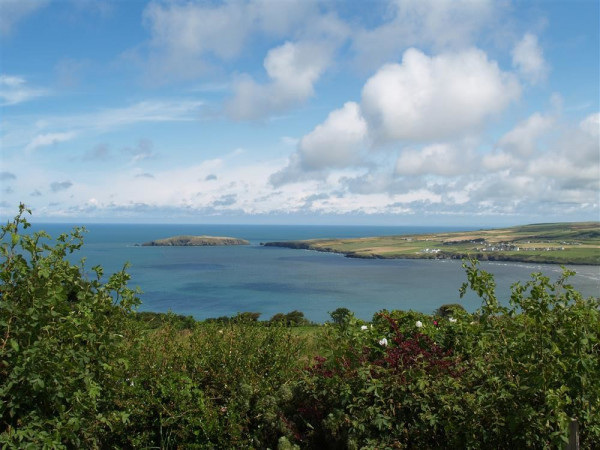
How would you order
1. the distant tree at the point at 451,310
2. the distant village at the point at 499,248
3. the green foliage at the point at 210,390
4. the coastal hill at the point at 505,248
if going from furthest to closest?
the distant village at the point at 499,248 < the coastal hill at the point at 505,248 < the distant tree at the point at 451,310 < the green foliage at the point at 210,390

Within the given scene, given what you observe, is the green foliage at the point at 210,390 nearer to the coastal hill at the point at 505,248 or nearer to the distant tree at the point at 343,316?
the distant tree at the point at 343,316

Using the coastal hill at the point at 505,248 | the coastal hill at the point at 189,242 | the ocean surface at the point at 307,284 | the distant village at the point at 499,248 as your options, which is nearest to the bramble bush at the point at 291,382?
the ocean surface at the point at 307,284

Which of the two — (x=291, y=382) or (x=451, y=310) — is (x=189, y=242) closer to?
(x=451, y=310)

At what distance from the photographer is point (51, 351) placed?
376 centimetres

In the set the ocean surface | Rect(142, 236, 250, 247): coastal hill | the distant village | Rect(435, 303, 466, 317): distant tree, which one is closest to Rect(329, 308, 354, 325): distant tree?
Rect(435, 303, 466, 317): distant tree

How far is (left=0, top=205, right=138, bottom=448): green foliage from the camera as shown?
12.1 ft

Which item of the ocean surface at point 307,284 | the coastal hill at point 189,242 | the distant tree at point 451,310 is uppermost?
the distant tree at point 451,310

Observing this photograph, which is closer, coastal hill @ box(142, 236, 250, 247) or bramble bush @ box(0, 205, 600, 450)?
bramble bush @ box(0, 205, 600, 450)

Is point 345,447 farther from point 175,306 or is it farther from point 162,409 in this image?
point 175,306

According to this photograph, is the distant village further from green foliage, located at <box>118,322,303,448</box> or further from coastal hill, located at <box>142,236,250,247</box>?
green foliage, located at <box>118,322,303,448</box>

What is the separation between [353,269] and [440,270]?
52.9 ft

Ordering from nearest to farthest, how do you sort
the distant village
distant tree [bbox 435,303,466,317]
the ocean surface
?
distant tree [bbox 435,303,466,317]
the ocean surface
the distant village

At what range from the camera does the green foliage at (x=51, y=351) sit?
3680 millimetres

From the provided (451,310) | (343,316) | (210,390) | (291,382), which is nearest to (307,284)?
(451,310)
